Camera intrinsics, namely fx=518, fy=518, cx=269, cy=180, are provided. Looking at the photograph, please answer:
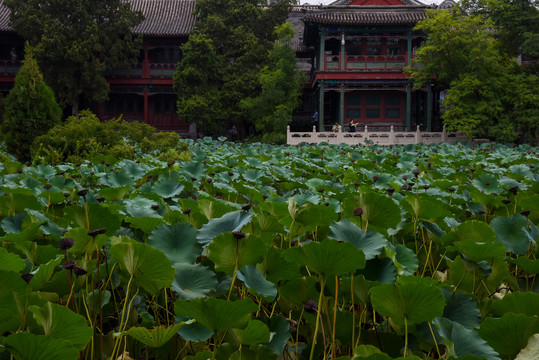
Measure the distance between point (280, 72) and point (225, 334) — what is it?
16574 mm

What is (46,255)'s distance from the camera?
1221mm

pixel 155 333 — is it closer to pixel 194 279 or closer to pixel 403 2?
pixel 194 279

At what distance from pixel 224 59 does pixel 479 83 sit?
28.0 ft

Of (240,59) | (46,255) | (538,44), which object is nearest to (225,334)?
(46,255)

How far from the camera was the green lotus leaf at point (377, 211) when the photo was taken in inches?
54.7

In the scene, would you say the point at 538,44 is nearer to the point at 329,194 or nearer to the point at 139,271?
the point at 329,194

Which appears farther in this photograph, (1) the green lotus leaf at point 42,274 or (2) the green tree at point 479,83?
(2) the green tree at point 479,83

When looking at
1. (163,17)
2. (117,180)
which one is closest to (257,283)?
(117,180)

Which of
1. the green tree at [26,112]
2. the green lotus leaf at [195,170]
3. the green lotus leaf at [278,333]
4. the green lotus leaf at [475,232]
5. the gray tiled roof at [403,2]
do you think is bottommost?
the green lotus leaf at [278,333]

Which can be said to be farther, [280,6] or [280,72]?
[280,6]

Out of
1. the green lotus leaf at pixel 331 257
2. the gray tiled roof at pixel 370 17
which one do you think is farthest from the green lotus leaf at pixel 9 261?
the gray tiled roof at pixel 370 17

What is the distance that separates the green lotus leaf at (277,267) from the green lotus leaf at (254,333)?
0.28m

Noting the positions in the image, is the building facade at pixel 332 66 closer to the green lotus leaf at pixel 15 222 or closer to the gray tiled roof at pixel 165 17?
the gray tiled roof at pixel 165 17

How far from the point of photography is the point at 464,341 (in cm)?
88
